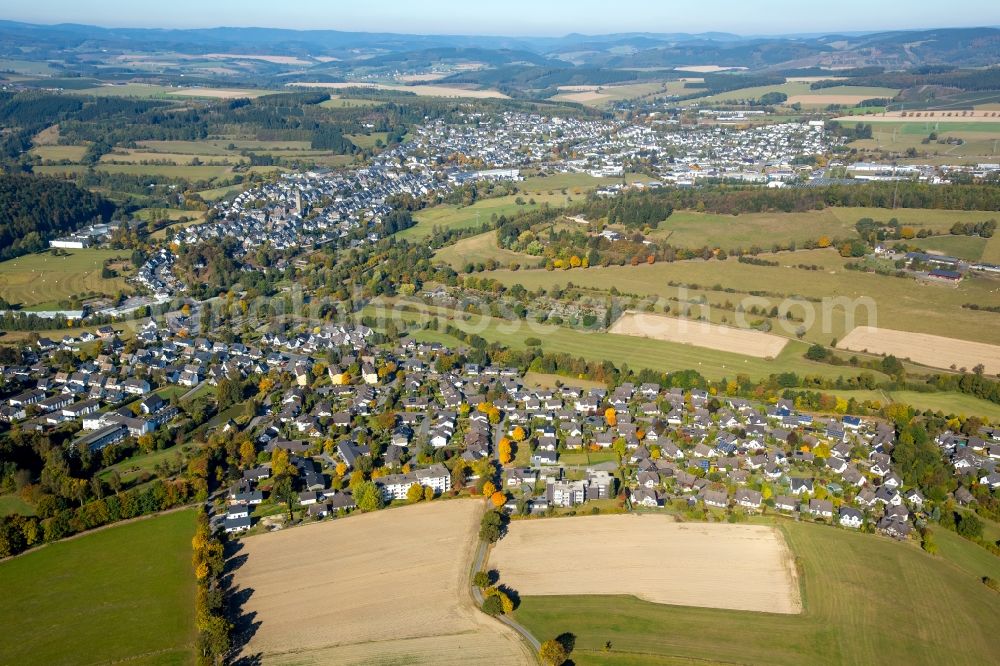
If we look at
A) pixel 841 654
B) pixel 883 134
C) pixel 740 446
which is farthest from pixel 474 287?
pixel 883 134

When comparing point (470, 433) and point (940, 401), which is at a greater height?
point (940, 401)

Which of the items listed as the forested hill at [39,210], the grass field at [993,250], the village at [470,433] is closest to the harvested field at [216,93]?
the forested hill at [39,210]

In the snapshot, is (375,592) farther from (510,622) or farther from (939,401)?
(939,401)

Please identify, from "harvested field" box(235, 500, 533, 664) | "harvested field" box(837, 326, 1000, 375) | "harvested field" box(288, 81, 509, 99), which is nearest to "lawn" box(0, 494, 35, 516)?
"harvested field" box(235, 500, 533, 664)

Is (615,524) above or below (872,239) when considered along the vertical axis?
below

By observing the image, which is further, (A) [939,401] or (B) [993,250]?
(B) [993,250]

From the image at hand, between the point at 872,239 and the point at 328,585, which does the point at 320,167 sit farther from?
the point at 328,585

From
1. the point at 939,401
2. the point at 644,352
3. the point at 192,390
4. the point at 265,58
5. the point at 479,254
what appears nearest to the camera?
the point at 939,401

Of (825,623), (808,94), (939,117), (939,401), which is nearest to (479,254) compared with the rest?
(939,401)
